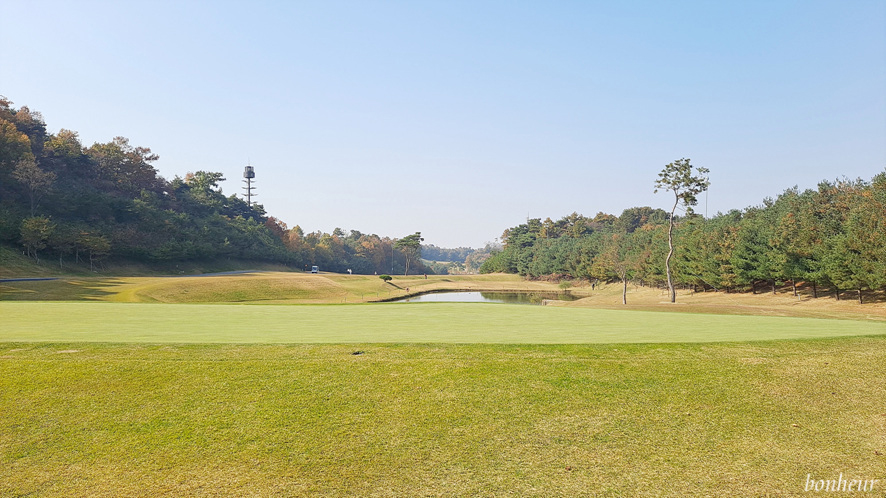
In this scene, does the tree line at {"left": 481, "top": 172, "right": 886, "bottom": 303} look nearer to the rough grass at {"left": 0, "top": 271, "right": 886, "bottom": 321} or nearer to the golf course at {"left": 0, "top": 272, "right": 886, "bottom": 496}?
the rough grass at {"left": 0, "top": 271, "right": 886, "bottom": 321}

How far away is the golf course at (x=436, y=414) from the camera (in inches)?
203

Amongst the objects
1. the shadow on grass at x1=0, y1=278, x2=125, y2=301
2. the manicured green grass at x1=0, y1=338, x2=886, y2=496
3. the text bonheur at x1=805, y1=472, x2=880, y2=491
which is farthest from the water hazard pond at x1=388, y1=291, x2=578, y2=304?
the text bonheur at x1=805, y1=472, x2=880, y2=491

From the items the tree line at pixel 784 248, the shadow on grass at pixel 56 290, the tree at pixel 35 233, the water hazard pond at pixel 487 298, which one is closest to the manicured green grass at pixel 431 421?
the shadow on grass at pixel 56 290

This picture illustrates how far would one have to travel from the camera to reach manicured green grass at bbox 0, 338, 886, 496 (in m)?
5.14

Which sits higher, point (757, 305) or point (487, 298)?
point (757, 305)

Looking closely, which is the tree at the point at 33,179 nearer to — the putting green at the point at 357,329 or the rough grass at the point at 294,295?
the rough grass at the point at 294,295

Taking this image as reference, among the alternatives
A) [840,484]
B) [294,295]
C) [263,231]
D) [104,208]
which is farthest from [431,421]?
[263,231]

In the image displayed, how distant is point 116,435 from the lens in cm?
612

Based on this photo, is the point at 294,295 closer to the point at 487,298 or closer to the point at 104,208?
the point at 487,298

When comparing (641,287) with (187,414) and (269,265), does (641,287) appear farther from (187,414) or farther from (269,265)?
(187,414)

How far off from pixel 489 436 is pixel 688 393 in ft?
12.0

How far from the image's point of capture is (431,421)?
6.61m

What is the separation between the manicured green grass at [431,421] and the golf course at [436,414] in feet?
0.11

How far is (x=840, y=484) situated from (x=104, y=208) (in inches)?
4055
